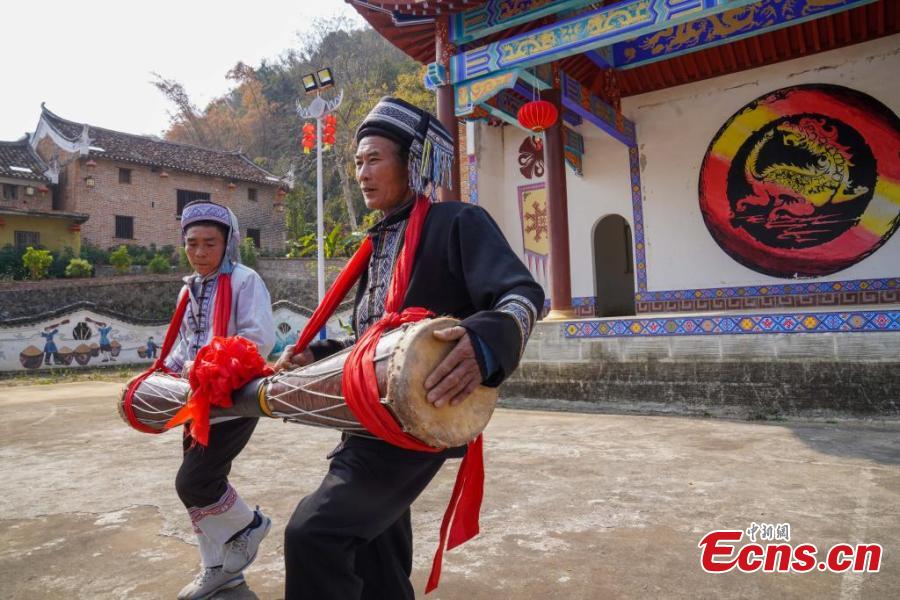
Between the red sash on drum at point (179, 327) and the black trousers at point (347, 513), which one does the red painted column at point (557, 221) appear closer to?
the red sash on drum at point (179, 327)

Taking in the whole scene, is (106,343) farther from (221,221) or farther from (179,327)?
(221,221)

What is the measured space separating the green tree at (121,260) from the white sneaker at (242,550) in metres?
20.7

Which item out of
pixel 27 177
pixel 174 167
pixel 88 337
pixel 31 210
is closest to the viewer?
pixel 88 337

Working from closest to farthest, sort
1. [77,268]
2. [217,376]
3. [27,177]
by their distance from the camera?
[217,376] → [77,268] → [27,177]

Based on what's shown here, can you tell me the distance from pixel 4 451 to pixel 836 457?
6.72 m

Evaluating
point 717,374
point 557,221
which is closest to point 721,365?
point 717,374

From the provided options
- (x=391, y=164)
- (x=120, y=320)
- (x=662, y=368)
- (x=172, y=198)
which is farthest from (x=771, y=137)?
(x=172, y=198)

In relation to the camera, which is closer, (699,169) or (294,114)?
(699,169)

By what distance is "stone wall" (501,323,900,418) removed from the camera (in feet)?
17.9

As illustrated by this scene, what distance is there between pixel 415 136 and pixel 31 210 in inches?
923

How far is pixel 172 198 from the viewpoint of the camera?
23.9 metres

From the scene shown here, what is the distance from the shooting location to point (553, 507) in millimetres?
3119

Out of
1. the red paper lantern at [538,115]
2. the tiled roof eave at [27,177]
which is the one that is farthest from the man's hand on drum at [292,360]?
the tiled roof eave at [27,177]

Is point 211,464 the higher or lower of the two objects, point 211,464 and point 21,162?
the lower
